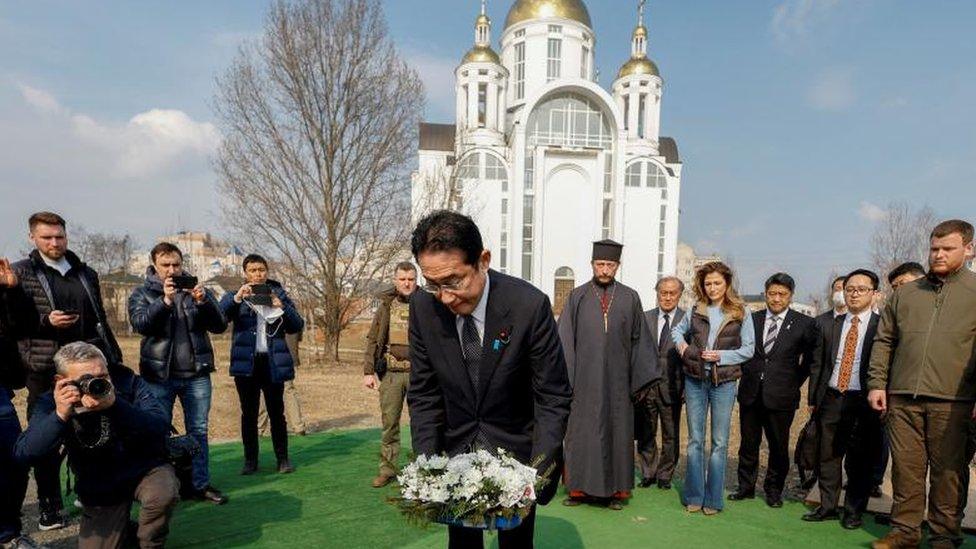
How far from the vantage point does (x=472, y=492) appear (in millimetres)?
1842

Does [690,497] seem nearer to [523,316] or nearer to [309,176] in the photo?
[523,316]

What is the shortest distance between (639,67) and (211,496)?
3743 cm

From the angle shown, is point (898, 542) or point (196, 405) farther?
point (196, 405)

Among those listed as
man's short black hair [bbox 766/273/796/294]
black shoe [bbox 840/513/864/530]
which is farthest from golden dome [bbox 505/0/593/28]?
black shoe [bbox 840/513/864/530]

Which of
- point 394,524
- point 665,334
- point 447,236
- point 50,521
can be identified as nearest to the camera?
point 447,236

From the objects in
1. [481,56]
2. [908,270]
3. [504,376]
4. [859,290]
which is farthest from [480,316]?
[481,56]

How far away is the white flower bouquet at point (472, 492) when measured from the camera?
185 centimetres

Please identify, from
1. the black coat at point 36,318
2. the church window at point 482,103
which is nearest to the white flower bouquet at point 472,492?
the black coat at point 36,318

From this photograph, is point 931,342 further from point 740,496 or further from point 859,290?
point 740,496

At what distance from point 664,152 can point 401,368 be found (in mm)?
37930

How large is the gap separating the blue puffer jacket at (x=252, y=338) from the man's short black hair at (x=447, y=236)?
358 cm

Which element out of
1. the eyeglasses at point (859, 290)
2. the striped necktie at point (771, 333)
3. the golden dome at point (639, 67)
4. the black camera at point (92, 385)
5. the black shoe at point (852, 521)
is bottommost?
the black shoe at point (852, 521)

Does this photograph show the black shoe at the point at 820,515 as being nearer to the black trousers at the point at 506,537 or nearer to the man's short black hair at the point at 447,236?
the black trousers at the point at 506,537

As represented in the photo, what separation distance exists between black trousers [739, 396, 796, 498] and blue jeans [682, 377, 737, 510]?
1.44ft
